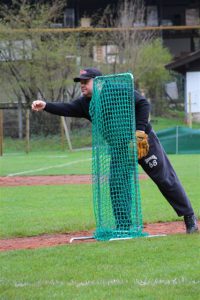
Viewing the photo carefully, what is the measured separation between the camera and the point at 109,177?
27.8 ft

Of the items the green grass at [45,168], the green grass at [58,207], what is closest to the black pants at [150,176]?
the green grass at [58,207]

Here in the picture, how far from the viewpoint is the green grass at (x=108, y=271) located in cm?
570

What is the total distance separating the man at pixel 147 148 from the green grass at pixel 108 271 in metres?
0.52

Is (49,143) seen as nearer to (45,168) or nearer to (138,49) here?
(138,49)

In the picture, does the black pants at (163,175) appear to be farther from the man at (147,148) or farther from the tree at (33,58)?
the tree at (33,58)

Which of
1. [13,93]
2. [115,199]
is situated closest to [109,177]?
[115,199]

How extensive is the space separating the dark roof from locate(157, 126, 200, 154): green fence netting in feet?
46.3

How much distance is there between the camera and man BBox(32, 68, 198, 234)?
8195 millimetres

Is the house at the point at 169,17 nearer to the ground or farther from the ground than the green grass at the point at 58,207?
farther from the ground

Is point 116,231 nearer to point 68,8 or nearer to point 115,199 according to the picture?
point 115,199

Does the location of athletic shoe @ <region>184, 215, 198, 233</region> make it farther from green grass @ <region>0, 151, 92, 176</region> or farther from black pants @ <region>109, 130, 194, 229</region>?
green grass @ <region>0, 151, 92, 176</region>

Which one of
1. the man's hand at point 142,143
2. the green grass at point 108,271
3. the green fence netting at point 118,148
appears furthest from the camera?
the green fence netting at point 118,148

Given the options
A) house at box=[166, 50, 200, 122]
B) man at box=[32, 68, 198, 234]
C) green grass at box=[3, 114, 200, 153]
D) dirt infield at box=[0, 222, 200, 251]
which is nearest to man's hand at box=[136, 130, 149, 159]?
man at box=[32, 68, 198, 234]

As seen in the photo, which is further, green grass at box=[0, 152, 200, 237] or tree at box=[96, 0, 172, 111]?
tree at box=[96, 0, 172, 111]
